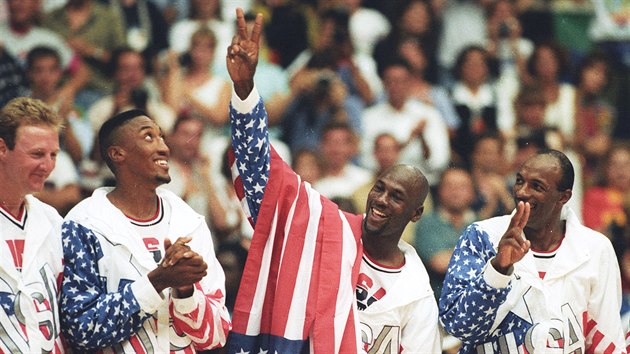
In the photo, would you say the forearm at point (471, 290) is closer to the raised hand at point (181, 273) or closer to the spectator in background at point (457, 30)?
the raised hand at point (181, 273)

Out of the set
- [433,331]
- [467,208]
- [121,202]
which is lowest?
[467,208]

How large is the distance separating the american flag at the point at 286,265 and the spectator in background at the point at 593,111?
5.44 metres

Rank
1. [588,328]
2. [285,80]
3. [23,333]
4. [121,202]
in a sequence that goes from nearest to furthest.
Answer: [23,333] < [121,202] < [588,328] < [285,80]

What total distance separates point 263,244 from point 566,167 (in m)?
1.64

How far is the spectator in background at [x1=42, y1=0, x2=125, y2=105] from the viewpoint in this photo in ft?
34.3

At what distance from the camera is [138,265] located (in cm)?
621

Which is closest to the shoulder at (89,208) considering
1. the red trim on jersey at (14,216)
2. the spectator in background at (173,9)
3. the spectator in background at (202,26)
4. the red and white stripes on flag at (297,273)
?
the red trim on jersey at (14,216)

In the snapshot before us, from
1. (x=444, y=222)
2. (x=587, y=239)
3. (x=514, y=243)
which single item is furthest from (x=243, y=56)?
(x=444, y=222)

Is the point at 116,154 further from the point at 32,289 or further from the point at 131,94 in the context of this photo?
the point at 131,94

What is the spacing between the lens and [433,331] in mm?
6734

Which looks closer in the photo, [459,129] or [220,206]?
[220,206]

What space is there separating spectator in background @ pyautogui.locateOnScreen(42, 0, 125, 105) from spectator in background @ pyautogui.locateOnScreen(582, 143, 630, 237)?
4008 mm

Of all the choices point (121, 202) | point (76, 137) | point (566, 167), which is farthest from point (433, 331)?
point (76, 137)

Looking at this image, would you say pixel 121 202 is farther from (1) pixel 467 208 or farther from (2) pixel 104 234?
(1) pixel 467 208
